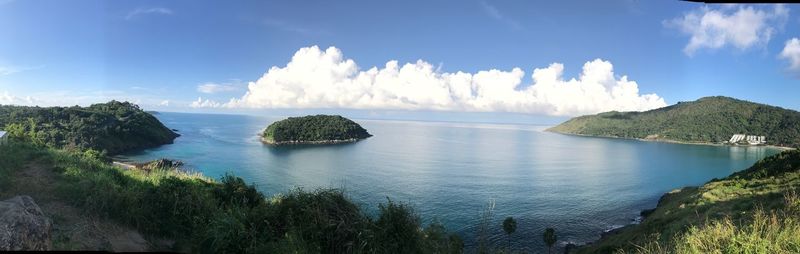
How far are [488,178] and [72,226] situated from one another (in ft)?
195

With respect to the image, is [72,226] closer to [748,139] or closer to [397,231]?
[397,231]

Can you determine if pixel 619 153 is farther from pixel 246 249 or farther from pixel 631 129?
pixel 246 249

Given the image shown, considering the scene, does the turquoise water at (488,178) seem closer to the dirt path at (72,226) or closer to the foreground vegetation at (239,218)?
the foreground vegetation at (239,218)

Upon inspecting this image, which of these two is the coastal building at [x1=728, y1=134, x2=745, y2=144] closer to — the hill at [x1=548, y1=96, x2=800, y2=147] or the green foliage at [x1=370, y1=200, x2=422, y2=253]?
the hill at [x1=548, y1=96, x2=800, y2=147]

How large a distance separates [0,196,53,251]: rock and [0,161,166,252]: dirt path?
962 mm

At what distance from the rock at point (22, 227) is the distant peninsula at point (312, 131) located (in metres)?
99.3

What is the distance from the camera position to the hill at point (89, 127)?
212 ft

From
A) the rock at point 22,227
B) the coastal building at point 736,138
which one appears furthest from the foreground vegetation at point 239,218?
the coastal building at point 736,138

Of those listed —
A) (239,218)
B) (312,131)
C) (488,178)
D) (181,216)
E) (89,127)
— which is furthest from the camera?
(312,131)

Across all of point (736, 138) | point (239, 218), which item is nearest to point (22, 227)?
point (239, 218)

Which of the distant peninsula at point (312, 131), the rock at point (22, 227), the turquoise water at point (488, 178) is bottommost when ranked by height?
the turquoise water at point (488, 178)

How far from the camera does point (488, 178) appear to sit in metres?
63.1

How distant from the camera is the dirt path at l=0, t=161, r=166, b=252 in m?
6.62

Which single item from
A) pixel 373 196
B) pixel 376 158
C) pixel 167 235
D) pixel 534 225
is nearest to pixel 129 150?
pixel 376 158
